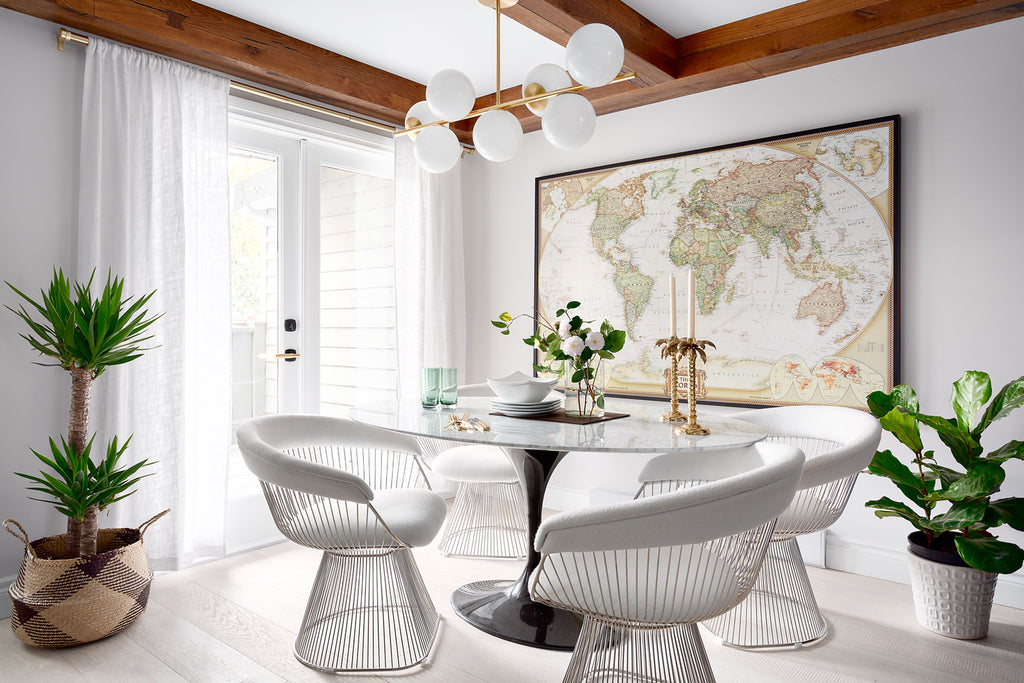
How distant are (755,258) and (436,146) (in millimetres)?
1731

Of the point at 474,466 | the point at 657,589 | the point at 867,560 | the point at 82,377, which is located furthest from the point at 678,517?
the point at 82,377

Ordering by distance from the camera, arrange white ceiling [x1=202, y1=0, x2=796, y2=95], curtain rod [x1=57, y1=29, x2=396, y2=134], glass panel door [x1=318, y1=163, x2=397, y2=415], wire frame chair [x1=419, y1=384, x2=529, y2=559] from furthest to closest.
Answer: glass panel door [x1=318, y1=163, x2=397, y2=415]
wire frame chair [x1=419, y1=384, x2=529, y2=559]
white ceiling [x1=202, y1=0, x2=796, y2=95]
curtain rod [x1=57, y1=29, x2=396, y2=134]

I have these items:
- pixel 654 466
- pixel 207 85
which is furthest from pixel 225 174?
pixel 654 466

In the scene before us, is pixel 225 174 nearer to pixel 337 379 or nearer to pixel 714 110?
pixel 337 379

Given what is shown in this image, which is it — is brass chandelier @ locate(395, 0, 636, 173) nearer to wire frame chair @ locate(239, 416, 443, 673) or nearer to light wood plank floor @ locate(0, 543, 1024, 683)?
wire frame chair @ locate(239, 416, 443, 673)

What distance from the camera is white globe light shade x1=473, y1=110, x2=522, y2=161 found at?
7.38 ft

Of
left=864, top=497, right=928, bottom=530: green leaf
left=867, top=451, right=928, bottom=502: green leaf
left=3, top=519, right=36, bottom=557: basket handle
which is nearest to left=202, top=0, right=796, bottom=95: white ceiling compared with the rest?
left=867, top=451, right=928, bottom=502: green leaf

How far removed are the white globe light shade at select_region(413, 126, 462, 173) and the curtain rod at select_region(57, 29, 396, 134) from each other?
1328 mm

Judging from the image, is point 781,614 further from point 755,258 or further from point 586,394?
point 755,258

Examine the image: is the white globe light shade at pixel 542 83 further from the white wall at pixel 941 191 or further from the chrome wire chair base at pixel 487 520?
the chrome wire chair base at pixel 487 520

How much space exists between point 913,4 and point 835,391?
5.21ft

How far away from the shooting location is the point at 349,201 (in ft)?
12.6

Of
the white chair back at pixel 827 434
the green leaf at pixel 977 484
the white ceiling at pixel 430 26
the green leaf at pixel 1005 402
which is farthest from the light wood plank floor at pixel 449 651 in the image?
→ the white ceiling at pixel 430 26

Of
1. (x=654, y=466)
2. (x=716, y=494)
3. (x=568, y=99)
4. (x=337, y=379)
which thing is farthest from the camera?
(x=337, y=379)
